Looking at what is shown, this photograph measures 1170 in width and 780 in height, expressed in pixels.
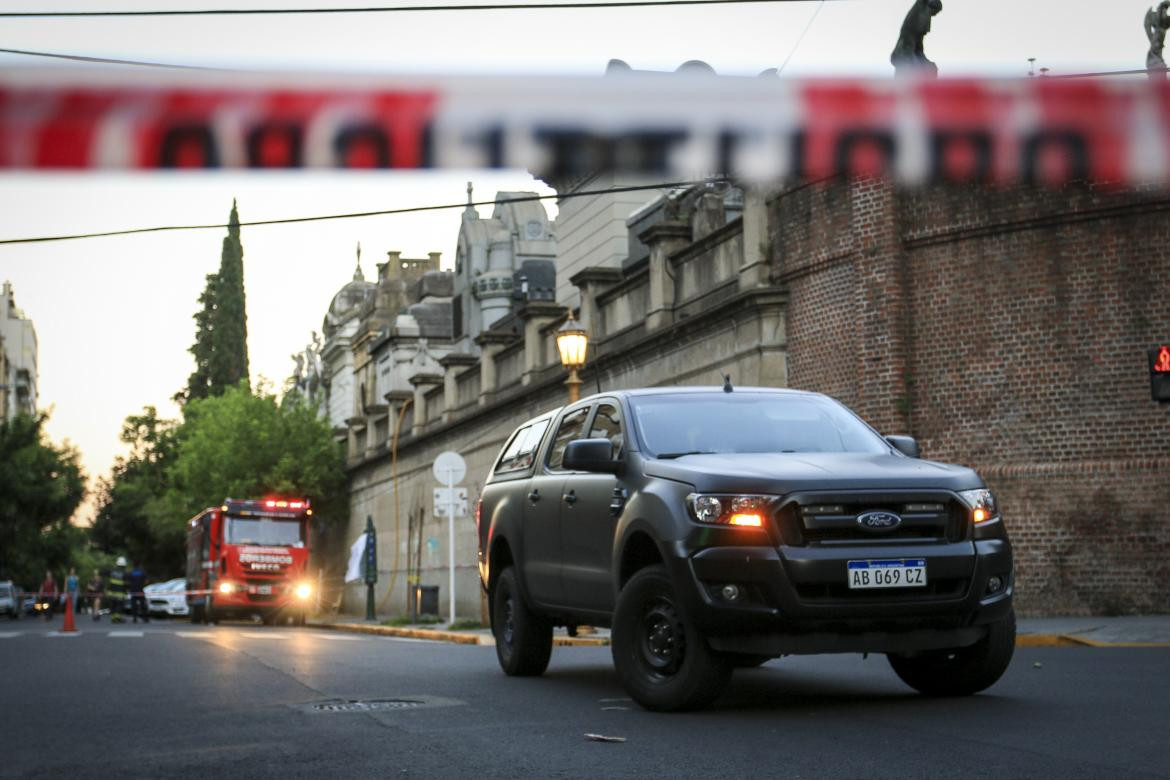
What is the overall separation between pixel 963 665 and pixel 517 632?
11.8ft

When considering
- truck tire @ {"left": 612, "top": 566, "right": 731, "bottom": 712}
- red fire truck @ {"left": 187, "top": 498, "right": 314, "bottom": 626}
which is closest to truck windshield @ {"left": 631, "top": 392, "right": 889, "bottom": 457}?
truck tire @ {"left": 612, "top": 566, "right": 731, "bottom": 712}

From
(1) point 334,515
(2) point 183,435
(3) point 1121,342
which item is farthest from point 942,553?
(2) point 183,435

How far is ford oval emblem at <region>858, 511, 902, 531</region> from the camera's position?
8.34 meters

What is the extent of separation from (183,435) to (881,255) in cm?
5603

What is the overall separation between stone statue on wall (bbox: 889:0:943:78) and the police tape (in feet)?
56.6

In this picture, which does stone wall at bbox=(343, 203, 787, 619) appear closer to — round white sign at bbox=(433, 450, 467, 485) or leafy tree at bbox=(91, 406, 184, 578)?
round white sign at bbox=(433, 450, 467, 485)

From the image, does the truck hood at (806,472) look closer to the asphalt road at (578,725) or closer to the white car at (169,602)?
the asphalt road at (578,725)

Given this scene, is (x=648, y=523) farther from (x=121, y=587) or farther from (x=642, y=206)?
(x=121, y=587)

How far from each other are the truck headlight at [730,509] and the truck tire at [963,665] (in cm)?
160

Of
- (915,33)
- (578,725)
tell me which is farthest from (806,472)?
(915,33)

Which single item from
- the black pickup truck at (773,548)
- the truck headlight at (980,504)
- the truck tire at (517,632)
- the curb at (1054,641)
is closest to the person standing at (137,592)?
the curb at (1054,641)

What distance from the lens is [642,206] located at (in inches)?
1442

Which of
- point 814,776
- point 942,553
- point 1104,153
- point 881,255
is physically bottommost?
point 814,776

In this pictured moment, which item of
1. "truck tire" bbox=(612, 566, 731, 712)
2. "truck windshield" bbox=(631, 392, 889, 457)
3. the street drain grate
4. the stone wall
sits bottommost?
the street drain grate
